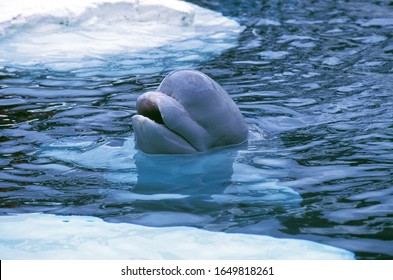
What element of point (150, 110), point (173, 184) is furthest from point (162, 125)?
point (173, 184)

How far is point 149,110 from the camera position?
551 centimetres

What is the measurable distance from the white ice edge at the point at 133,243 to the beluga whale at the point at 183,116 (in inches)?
43.3

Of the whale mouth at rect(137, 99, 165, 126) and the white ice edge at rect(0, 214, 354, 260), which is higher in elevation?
the whale mouth at rect(137, 99, 165, 126)

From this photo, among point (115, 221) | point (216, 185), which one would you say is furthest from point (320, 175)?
point (115, 221)

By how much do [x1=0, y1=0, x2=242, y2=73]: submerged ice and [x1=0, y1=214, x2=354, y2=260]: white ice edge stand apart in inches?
174

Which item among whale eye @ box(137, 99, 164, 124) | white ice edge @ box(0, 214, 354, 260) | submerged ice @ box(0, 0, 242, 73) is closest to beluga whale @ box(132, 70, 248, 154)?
whale eye @ box(137, 99, 164, 124)

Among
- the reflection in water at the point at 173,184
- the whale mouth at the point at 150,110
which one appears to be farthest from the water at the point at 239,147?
the whale mouth at the point at 150,110

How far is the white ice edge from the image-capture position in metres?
4.02

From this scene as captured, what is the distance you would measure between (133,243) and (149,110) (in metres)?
1.49

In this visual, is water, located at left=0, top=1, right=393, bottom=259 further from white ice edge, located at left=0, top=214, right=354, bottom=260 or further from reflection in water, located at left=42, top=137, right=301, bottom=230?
white ice edge, located at left=0, top=214, right=354, bottom=260

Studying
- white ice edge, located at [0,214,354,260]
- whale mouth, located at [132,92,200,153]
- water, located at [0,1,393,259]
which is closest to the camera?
white ice edge, located at [0,214,354,260]

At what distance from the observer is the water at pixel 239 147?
459 centimetres

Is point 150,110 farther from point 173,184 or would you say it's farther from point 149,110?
point 173,184

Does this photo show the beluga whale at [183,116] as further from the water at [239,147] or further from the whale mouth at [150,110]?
the water at [239,147]
